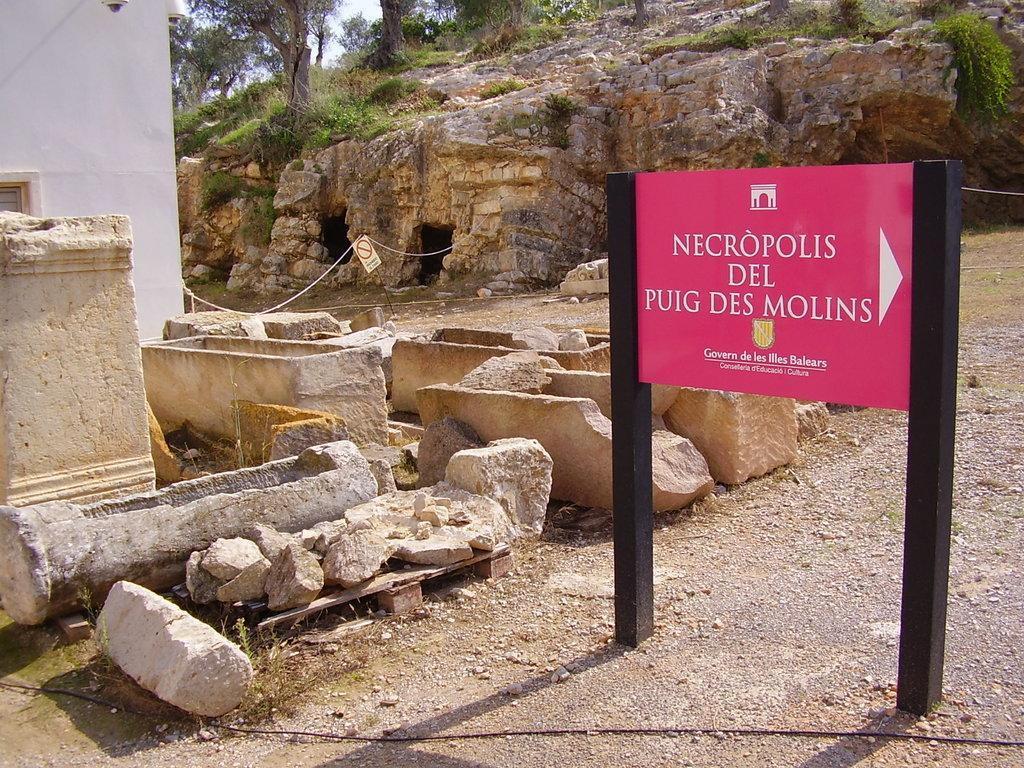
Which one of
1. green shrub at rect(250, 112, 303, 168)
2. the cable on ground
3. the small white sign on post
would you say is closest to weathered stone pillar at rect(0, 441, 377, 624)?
the cable on ground

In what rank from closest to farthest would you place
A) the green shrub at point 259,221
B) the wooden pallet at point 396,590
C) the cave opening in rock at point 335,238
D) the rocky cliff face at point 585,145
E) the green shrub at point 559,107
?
1. the wooden pallet at point 396,590
2. the rocky cliff face at point 585,145
3. the green shrub at point 559,107
4. the cave opening in rock at point 335,238
5. the green shrub at point 259,221

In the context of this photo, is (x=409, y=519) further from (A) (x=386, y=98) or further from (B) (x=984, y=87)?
(A) (x=386, y=98)

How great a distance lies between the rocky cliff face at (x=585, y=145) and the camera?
18000 millimetres

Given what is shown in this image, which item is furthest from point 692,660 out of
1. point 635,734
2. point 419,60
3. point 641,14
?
point 419,60

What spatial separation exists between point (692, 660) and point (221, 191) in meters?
21.1

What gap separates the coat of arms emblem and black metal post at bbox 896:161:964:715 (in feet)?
1.77

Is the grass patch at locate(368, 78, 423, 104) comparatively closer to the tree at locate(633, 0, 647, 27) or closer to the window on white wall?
the tree at locate(633, 0, 647, 27)

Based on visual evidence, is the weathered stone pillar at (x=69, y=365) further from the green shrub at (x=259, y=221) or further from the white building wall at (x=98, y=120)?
the green shrub at (x=259, y=221)

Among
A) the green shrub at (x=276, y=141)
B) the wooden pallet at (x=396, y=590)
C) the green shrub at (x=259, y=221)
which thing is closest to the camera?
the wooden pallet at (x=396, y=590)

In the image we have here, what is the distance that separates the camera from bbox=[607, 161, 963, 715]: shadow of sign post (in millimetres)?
3471

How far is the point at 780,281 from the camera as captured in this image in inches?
152

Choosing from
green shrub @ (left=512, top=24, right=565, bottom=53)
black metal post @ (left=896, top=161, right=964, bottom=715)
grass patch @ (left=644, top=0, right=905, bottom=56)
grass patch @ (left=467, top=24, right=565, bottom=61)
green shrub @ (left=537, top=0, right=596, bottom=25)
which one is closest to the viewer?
black metal post @ (left=896, top=161, right=964, bottom=715)

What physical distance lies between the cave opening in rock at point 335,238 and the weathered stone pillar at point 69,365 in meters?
16.0

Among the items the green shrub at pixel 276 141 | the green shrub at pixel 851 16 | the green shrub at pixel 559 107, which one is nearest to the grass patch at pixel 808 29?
the green shrub at pixel 851 16
